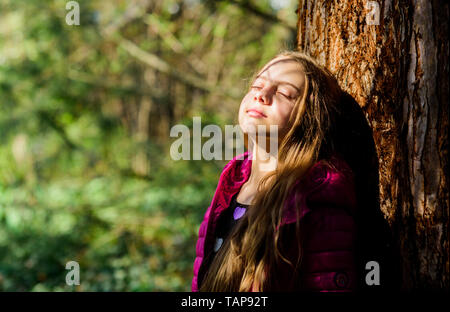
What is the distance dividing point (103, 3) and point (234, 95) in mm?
3059

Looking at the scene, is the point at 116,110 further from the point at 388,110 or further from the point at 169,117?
the point at 388,110

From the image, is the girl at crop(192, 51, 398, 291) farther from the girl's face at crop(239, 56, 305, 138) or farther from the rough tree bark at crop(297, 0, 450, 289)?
the rough tree bark at crop(297, 0, 450, 289)

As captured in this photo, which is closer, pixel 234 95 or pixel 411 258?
pixel 411 258

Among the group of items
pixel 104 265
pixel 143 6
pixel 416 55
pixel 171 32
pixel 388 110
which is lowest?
pixel 104 265

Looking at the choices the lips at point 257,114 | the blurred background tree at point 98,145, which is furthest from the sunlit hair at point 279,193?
the blurred background tree at point 98,145

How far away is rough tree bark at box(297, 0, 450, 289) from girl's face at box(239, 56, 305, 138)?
263 mm

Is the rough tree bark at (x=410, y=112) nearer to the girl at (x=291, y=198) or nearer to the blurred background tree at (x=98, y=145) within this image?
the girl at (x=291, y=198)

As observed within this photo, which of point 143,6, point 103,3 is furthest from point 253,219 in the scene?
point 103,3

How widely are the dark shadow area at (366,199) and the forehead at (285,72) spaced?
9.3 inches

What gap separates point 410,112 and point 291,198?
0.55 meters

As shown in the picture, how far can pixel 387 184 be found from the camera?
164 centimetres

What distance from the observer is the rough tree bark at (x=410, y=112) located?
1.51 m

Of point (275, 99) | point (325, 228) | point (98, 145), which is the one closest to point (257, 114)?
point (275, 99)

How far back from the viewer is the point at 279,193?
1.51m
